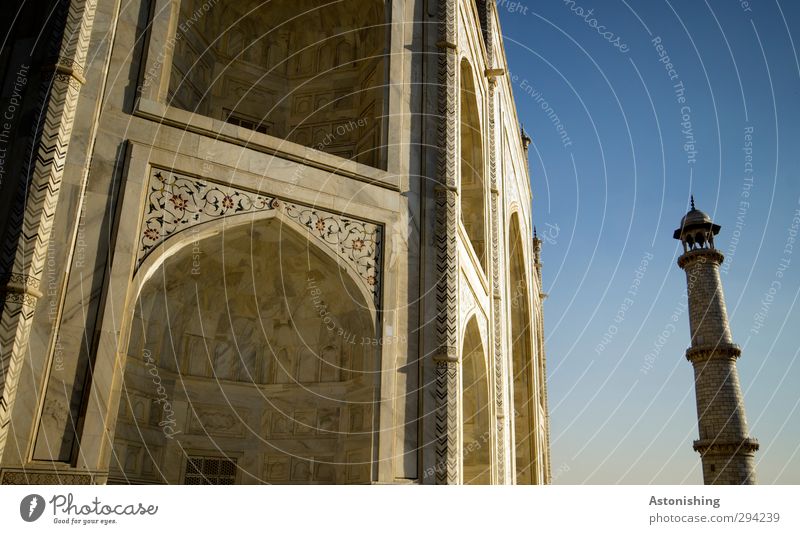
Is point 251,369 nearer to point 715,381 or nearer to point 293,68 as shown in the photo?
point 293,68

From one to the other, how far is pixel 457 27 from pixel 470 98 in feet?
8.53

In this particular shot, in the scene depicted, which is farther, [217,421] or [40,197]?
[217,421]

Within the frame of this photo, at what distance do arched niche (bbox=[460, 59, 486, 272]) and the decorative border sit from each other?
5.24 m

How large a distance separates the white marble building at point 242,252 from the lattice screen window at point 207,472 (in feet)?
0.11

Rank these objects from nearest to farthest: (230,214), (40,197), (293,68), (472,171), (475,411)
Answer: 1. (40,197)
2. (230,214)
3. (293,68)
4. (475,411)
5. (472,171)

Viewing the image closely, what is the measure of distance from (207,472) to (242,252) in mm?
3259

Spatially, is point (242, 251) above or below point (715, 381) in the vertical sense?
below

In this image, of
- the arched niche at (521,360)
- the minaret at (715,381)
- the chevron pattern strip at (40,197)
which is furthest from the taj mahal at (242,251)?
the minaret at (715,381)

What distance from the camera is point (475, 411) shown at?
1334 cm

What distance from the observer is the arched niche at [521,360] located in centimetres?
2175

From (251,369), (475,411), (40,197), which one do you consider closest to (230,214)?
(40,197)

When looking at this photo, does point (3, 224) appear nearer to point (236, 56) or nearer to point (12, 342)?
point (12, 342)

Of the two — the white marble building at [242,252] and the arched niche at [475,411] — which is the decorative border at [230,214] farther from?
the arched niche at [475,411]

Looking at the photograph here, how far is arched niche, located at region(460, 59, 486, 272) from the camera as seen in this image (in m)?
14.8
